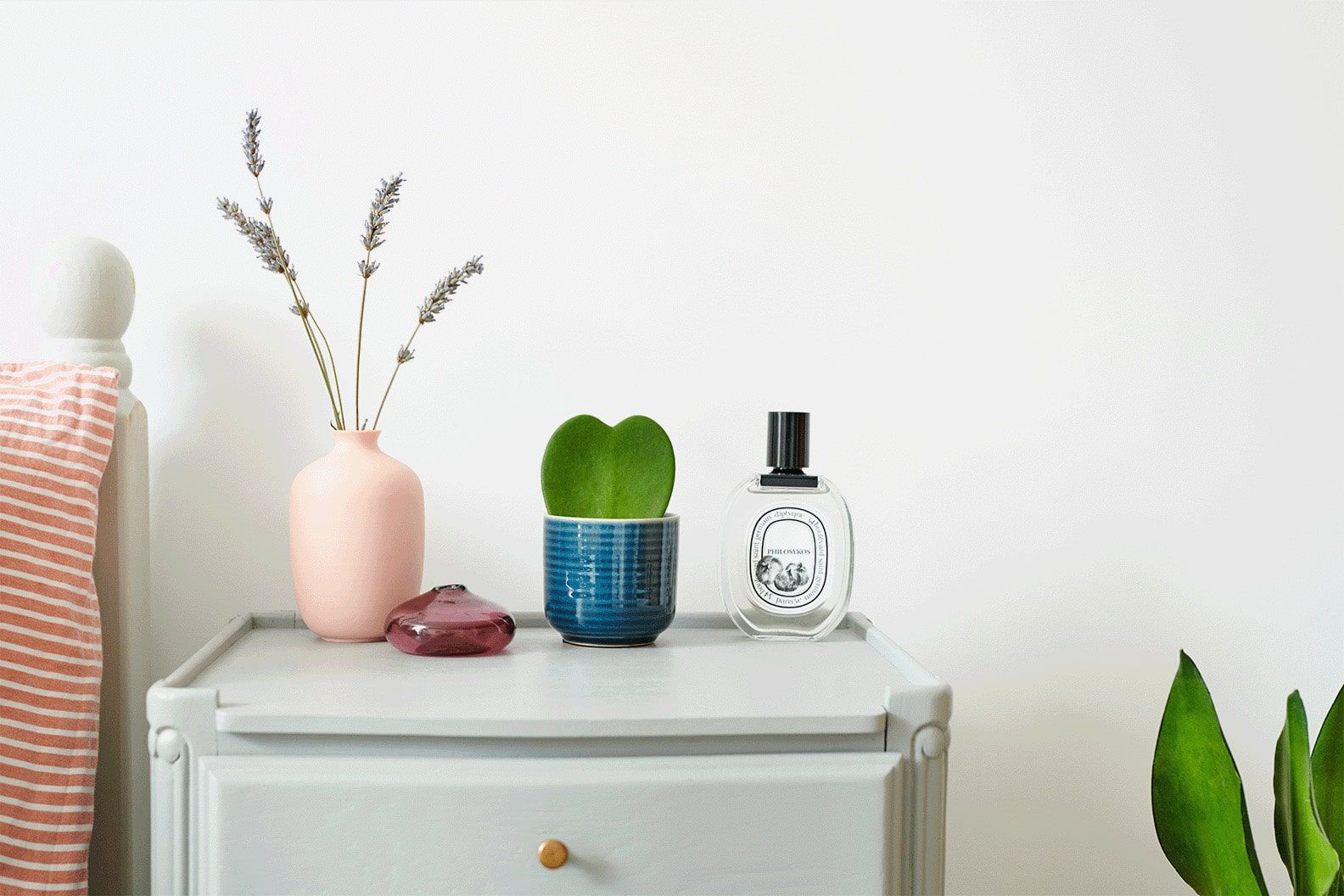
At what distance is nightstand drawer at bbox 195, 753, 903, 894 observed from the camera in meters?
0.72

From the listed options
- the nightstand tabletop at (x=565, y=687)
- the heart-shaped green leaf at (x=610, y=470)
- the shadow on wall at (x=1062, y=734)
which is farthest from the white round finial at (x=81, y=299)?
the shadow on wall at (x=1062, y=734)

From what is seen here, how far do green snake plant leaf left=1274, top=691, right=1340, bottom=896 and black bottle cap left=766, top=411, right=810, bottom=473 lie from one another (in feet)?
1.44

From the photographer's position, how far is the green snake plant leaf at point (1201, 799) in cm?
91

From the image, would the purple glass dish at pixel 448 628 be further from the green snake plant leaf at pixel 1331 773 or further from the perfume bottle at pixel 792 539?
the green snake plant leaf at pixel 1331 773

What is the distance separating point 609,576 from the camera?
943 millimetres

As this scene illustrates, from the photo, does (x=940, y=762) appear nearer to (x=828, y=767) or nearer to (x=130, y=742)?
(x=828, y=767)

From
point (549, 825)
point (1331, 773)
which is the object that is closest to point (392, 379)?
point (549, 825)

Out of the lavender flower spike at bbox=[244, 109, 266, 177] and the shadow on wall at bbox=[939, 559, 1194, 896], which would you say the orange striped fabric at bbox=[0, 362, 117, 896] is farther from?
the shadow on wall at bbox=[939, 559, 1194, 896]

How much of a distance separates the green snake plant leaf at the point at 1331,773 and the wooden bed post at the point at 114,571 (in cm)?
103

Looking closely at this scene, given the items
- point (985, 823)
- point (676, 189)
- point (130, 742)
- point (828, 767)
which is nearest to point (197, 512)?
point (130, 742)

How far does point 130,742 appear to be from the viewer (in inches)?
38.6

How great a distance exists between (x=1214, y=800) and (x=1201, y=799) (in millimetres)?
10

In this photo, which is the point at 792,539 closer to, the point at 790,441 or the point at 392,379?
the point at 790,441

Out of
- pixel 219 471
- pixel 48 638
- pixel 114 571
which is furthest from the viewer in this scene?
pixel 219 471
